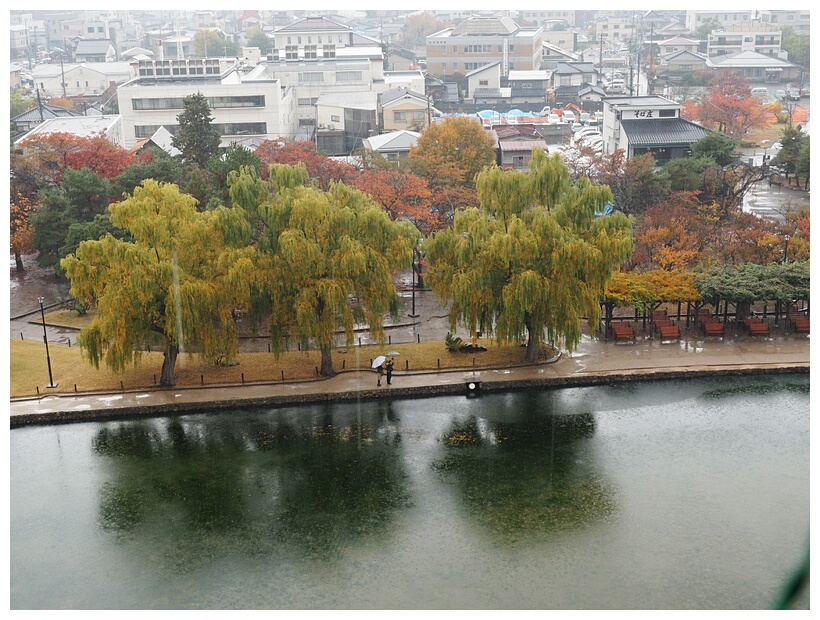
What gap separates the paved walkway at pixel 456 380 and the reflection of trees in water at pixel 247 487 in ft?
2.55

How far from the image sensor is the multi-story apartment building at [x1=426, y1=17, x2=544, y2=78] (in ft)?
261

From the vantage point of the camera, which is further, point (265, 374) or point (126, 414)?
point (265, 374)

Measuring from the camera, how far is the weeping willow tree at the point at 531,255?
2202 cm

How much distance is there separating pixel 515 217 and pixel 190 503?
34.5 feet

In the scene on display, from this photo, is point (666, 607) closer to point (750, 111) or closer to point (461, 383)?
point (461, 383)

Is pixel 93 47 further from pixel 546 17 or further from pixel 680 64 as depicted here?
pixel 546 17

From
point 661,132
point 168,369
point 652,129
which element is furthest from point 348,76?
point 168,369

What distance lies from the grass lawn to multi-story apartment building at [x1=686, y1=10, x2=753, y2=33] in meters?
89.3

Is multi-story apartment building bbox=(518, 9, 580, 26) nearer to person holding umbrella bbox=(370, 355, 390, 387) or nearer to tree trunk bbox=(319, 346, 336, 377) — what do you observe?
person holding umbrella bbox=(370, 355, 390, 387)

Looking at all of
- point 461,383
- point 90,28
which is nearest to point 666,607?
point 461,383

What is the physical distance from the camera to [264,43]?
98.2 metres

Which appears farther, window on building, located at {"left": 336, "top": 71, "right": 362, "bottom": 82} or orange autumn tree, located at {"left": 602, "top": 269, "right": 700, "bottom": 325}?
window on building, located at {"left": 336, "top": 71, "right": 362, "bottom": 82}

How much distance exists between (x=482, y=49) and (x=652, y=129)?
137 ft

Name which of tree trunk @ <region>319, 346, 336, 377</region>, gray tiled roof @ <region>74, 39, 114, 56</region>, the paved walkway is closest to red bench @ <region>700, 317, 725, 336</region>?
the paved walkway
